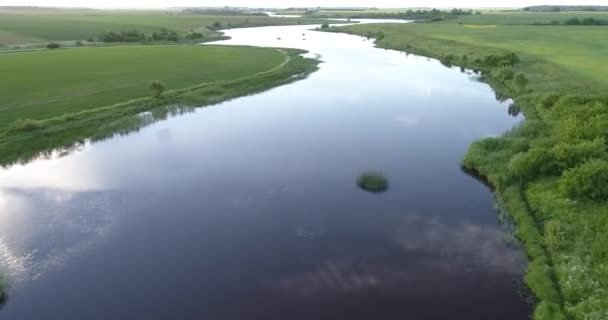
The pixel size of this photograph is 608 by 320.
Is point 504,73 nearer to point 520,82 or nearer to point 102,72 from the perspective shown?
point 520,82

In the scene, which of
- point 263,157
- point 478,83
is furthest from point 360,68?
point 263,157

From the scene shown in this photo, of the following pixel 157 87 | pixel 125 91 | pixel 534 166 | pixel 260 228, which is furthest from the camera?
pixel 125 91

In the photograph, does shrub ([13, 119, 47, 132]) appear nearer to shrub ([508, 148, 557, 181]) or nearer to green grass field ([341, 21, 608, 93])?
shrub ([508, 148, 557, 181])

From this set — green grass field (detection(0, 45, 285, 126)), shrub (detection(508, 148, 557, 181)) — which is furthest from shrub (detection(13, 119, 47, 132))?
shrub (detection(508, 148, 557, 181))

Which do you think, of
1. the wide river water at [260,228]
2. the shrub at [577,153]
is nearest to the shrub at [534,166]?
the shrub at [577,153]

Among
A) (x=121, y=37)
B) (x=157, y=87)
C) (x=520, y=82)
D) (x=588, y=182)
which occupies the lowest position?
(x=121, y=37)

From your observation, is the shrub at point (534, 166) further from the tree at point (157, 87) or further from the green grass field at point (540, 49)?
the tree at point (157, 87)

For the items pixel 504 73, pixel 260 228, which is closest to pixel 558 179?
pixel 260 228
